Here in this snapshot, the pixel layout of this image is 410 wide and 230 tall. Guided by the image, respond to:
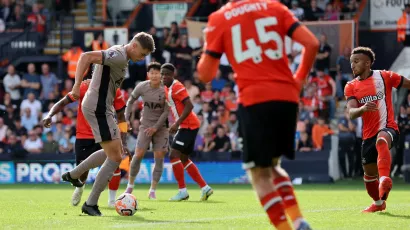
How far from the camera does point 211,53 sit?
27.7 ft

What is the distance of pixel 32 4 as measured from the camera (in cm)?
3400

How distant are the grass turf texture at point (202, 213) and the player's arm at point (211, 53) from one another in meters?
2.52

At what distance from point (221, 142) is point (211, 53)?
634 inches

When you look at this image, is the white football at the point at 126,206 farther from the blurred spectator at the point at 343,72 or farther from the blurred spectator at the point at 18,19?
the blurred spectator at the point at 18,19

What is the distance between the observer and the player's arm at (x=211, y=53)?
8.40 m

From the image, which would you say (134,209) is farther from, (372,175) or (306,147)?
(306,147)

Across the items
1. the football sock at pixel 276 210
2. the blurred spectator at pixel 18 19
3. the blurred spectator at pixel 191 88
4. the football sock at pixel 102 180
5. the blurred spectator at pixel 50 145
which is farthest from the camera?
the blurred spectator at pixel 18 19

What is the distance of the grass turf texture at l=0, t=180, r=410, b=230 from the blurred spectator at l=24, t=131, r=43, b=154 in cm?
739

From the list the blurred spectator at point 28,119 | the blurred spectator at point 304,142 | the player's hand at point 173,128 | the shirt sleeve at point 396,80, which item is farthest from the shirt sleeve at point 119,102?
the blurred spectator at point 28,119

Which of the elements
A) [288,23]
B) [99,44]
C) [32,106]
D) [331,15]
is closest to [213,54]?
[288,23]

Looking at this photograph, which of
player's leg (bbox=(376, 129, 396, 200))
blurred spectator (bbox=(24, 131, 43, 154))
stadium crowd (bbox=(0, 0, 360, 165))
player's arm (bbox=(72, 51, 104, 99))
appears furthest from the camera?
blurred spectator (bbox=(24, 131, 43, 154))

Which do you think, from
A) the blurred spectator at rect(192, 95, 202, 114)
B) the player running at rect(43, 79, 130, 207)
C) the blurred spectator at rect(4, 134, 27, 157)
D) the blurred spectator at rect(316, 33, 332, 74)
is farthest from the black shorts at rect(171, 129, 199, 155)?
the blurred spectator at rect(316, 33, 332, 74)

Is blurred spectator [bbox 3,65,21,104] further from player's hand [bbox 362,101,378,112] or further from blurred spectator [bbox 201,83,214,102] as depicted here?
player's hand [bbox 362,101,378,112]

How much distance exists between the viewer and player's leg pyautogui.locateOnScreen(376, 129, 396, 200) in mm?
12336
